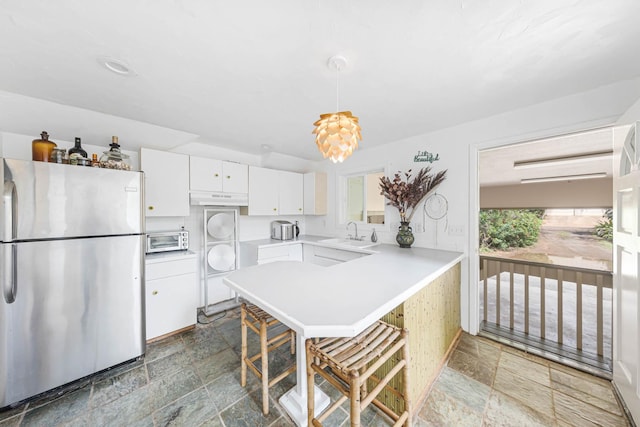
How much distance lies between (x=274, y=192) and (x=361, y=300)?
8.35 feet

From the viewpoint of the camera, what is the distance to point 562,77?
5.00 ft

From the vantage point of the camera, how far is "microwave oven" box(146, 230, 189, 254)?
8.02ft

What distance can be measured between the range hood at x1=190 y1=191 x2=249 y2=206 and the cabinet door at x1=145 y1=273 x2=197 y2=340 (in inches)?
33.7

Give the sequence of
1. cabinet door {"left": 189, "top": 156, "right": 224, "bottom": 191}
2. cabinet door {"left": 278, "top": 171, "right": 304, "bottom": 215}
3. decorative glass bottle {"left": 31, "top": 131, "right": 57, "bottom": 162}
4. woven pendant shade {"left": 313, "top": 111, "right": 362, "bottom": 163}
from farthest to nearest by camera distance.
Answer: cabinet door {"left": 278, "top": 171, "right": 304, "bottom": 215} → cabinet door {"left": 189, "top": 156, "right": 224, "bottom": 191} → decorative glass bottle {"left": 31, "top": 131, "right": 57, "bottom": 162} → woven pendant shade {"left": 313, "top": 111, "right": 362, "bottom": 163}

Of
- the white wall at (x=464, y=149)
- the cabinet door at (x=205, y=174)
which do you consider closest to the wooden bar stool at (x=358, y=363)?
the white wall at (x=464, y=149)

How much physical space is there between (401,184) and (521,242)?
594 cm

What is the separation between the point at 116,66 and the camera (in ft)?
4.58

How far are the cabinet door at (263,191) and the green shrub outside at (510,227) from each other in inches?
222

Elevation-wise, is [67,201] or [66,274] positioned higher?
[67,201]

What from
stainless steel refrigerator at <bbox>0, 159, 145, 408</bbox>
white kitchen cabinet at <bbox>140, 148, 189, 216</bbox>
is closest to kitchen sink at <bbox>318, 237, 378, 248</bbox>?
white kitchen cabinet at <bbox>140, 148, 189, 216</bbox>

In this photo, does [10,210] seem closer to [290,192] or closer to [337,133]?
[337,133]

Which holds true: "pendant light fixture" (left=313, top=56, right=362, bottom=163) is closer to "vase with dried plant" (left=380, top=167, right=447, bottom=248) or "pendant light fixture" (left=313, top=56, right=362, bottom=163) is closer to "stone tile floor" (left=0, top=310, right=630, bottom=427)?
"vase with dried plant" (left=380, top=167, right=447, bottom=248)

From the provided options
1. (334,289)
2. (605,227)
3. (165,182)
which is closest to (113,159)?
(165,182)

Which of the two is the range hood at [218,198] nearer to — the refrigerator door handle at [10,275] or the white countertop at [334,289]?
the refrigerator door handle at [10,275]
